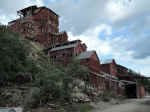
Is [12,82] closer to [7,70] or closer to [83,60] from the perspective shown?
[7,70]

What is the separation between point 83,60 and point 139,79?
74.6 ft

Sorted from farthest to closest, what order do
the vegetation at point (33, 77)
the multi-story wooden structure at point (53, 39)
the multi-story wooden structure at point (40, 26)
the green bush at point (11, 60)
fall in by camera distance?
the multi-story wooden structure at point (40, 26), the multi-story wooden structure at point (53, 39), the green bush at point (11, 60), the vegetation at point (33, 77)

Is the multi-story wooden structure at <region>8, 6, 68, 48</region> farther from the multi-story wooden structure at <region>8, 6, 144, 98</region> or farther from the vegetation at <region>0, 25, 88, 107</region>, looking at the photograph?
the vegetation at <region>0, 25, 88, 107</region>

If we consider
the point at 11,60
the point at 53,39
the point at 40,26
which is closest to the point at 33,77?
the point at 11,60

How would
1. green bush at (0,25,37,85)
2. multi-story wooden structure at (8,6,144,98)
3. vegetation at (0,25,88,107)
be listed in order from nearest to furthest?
1. vegetation at (0,25,88,107)
2. green bush at (0,25,37,85)
3. multi-story wooden structure at (8,6,144,98)

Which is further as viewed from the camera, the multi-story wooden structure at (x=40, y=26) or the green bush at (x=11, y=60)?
the multi-story wooden structure at (x=40, y=26)

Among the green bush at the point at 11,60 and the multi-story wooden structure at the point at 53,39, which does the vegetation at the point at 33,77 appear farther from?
the multi-story wooden structure at the point at 53,39

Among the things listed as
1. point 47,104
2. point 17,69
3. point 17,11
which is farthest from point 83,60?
point 17,11

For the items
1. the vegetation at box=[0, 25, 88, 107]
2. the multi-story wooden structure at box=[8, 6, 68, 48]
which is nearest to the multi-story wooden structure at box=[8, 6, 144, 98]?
the multi-story wooden structure at box=[8, 6, 68, 48]

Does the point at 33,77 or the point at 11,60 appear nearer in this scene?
the point at 11,60

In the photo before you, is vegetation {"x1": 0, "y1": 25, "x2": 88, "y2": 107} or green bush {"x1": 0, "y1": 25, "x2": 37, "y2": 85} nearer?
vegetation {"x1": 0, "y1": 25, "x2": 88, "y2": 107}

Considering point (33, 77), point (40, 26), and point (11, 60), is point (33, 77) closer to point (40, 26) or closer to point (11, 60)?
point (11, 60)

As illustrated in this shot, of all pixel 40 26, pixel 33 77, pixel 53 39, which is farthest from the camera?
pixel 53 39

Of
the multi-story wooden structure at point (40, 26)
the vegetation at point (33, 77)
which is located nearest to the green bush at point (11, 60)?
the vegetation at point (33, 77)
